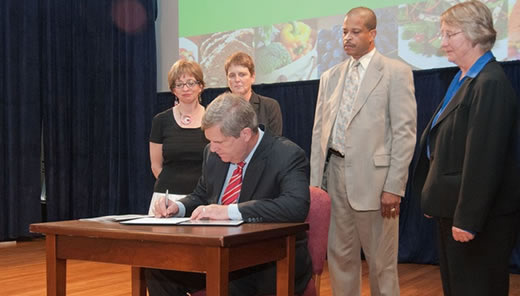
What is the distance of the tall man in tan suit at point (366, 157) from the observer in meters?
2.78

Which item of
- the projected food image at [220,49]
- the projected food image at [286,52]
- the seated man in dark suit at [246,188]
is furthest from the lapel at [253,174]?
the projected food image at [220,49]

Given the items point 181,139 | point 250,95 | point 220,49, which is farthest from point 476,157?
point 220,49

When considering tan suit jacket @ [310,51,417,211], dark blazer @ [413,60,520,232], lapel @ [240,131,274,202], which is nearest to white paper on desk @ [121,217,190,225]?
lapel @ [240,131,274,202]

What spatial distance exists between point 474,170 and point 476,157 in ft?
0.14

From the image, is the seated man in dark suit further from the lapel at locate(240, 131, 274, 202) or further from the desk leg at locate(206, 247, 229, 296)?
the desk leg at locate(206, 247, 229, 296)

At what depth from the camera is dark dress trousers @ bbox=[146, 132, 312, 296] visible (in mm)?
1968

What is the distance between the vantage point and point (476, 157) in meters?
1.81

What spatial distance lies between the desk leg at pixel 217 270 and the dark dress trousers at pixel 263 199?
406 mm

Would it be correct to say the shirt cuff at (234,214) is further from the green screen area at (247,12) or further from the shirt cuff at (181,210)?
the green screen area at (247,12)

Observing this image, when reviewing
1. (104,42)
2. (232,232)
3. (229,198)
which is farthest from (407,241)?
(104,42)

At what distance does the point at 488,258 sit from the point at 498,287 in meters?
0.09

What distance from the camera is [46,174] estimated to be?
249 inches

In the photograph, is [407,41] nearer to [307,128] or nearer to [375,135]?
[307,128]

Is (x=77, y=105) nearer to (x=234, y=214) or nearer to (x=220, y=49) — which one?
(x=220, y=49)
